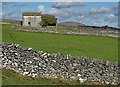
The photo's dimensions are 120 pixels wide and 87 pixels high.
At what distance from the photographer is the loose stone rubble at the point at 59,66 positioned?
22.8 meters

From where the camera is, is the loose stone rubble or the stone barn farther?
the stone barn

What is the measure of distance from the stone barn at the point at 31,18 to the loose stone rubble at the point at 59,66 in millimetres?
45740

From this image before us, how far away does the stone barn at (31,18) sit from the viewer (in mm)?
Answer: 70688

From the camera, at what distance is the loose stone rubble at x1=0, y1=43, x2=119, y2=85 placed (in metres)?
22.8

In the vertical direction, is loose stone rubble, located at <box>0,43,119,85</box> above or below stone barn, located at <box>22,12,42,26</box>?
above

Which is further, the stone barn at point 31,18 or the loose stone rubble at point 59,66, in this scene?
the stone barn at point 31,18

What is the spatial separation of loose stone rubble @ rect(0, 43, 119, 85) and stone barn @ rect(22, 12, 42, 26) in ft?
150

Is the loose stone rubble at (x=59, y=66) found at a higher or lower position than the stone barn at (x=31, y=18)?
higher

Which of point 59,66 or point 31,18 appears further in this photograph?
point 31,18

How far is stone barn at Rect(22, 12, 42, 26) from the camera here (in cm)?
7069

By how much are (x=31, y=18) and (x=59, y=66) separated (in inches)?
1912

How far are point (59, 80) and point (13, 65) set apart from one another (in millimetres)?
3168

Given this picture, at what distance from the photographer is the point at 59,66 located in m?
23.5

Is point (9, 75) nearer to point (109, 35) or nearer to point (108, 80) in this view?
point (108, 80)
